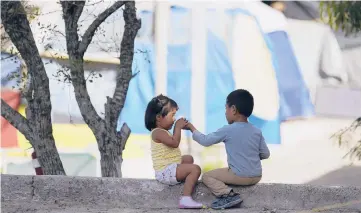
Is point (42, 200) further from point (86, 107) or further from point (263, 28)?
point (263, 28)

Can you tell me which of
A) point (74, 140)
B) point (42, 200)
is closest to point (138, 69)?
point (74, 140)

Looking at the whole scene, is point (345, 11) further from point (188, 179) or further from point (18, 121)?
point (18, 121)

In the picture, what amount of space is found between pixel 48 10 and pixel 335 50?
3.75 metres

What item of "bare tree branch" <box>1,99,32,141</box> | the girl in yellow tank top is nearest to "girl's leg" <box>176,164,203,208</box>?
the girl in yellow tank top

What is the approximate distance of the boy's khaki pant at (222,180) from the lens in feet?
17.9

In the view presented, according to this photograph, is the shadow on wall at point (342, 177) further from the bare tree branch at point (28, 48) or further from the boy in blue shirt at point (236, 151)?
the boy in blue shirt at point (236, 151)

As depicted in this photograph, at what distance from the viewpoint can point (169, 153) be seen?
18.5 feet

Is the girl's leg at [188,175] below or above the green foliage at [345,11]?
below

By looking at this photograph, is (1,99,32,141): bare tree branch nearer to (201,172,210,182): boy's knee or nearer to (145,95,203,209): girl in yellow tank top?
(145,95,203,209): girl in yellow tank top

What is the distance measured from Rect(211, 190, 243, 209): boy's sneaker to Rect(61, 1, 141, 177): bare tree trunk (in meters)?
2.48

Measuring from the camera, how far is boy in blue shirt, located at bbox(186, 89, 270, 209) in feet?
17.9

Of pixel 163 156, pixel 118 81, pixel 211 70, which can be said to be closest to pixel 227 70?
pixel 211 70

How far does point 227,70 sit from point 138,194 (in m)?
5.09

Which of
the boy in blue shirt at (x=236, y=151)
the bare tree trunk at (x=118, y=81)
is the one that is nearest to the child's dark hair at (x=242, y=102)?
the boy in blue shirt at (x=236, y=151)
